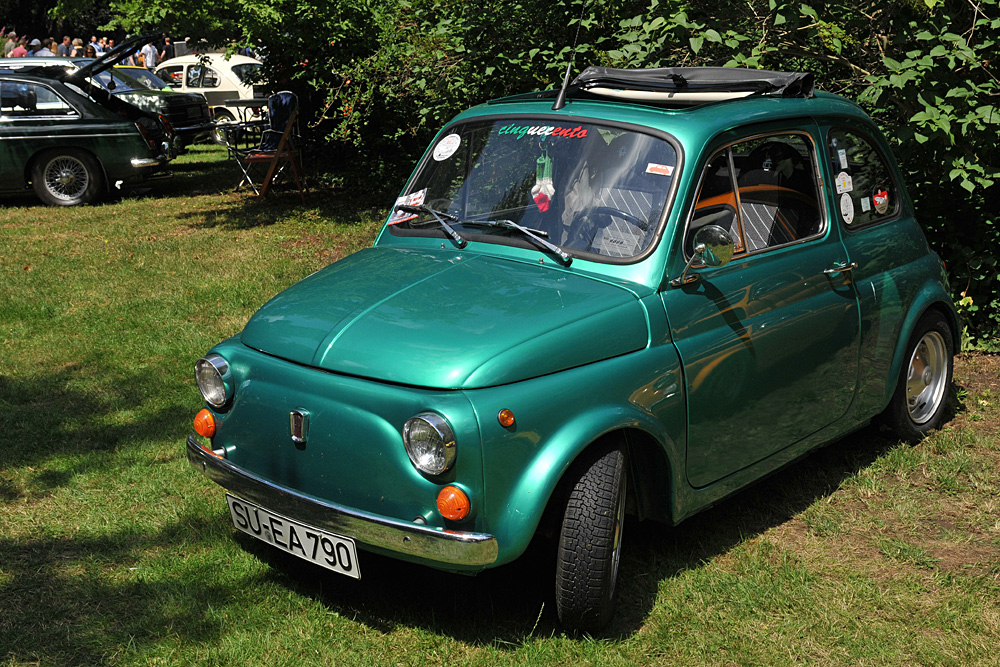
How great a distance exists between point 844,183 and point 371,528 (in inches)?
114

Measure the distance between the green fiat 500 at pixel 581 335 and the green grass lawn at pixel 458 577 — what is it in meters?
0.36

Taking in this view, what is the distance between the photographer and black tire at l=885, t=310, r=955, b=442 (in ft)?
17.0

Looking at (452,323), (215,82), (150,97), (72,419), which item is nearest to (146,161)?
(150,97)

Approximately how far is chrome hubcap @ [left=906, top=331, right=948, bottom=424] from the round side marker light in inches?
116

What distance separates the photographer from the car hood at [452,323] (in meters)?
3.30

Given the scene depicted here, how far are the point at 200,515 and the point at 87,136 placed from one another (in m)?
9.90

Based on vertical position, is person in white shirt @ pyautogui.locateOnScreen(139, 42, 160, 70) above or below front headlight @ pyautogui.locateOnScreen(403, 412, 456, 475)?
below

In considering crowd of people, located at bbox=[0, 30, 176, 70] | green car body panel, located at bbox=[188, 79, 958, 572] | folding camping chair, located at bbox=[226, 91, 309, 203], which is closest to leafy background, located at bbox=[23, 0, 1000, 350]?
folding camping chair, located at bbox=[226, 91, 309, 203]

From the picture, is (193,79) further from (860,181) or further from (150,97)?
(860,181)

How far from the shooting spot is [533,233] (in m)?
4.07

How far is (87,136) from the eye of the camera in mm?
12984

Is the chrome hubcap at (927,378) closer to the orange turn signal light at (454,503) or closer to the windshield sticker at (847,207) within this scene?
the windshield sticker at (847,207)

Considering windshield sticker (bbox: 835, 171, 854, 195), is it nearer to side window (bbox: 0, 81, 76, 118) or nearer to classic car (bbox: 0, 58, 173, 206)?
classic car (bbox: 0, 58, 173, 206)

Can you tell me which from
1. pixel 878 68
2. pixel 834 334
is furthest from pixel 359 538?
pixel 878 68
